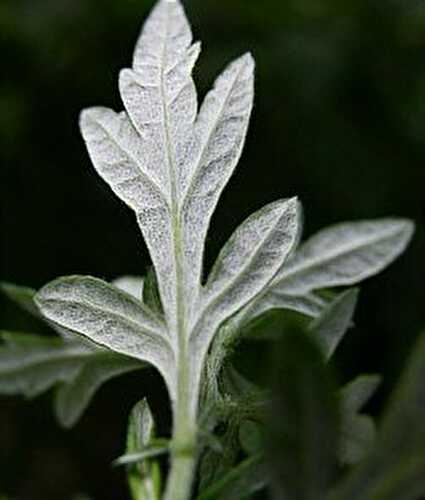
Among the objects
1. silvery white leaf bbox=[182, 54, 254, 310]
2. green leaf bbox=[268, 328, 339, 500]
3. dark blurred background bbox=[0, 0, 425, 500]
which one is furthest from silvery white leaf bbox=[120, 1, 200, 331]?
dark blurred background bbox=[0, 0, 425, 500]

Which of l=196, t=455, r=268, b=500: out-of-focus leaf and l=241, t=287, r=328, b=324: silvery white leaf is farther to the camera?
l=241, t=287, r=328, b=324: silvery white leaf

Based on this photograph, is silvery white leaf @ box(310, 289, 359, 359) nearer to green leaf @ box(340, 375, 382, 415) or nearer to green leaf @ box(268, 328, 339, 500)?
green leaf @ box(340, 375, 382, 415)

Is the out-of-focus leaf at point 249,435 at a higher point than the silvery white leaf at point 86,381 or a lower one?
higher

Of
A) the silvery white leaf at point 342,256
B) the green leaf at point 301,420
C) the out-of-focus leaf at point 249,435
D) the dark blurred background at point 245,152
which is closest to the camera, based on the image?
the green leaf at point 301,420

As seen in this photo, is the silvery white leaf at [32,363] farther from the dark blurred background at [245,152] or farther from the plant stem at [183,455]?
the dark blurred background at [245,152]

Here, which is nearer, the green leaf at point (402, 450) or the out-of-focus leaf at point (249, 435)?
the green leaf at point (402, 450)

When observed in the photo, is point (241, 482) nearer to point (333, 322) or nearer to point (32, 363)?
point (333, 322)

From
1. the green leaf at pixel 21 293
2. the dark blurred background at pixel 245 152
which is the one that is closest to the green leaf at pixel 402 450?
the green leaf at pixel 21 293
